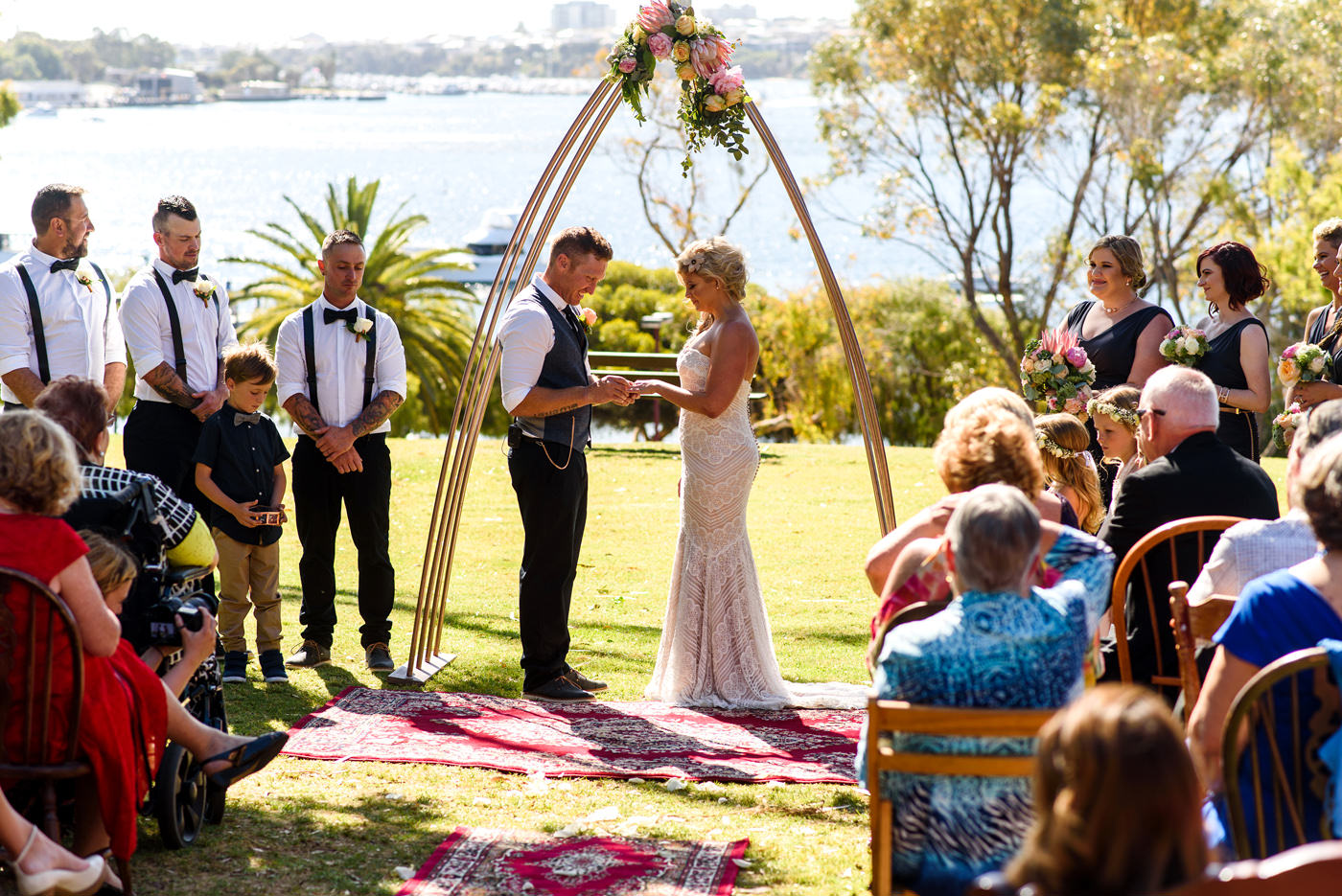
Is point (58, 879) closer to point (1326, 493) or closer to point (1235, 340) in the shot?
point (1326, 493)

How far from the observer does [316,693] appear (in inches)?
237

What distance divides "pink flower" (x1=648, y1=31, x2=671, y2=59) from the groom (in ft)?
2.91

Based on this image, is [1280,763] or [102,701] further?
[102,701]

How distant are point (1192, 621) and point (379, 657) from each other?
14.1 ft

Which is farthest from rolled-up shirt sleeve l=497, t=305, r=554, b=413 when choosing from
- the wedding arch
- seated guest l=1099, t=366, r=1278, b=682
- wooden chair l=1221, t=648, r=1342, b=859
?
wooden chair l=1221, t=648, r=1342, b=859

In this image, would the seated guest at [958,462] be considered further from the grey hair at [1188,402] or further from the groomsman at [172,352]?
the groomsman at [172,352]

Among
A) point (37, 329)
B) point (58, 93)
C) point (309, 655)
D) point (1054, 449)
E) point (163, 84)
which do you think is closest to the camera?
point (1054, 449)

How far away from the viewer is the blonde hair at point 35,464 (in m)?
3.42

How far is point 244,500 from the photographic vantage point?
6020 millimetres

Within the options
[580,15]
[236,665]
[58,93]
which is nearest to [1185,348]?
[236,665]

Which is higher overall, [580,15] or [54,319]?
[580,15]

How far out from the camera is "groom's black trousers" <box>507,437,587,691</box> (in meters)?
6.03

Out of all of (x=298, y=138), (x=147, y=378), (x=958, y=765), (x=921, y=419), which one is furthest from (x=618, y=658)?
(x=298, y=138)

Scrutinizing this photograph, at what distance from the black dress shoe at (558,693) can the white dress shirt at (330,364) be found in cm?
155
